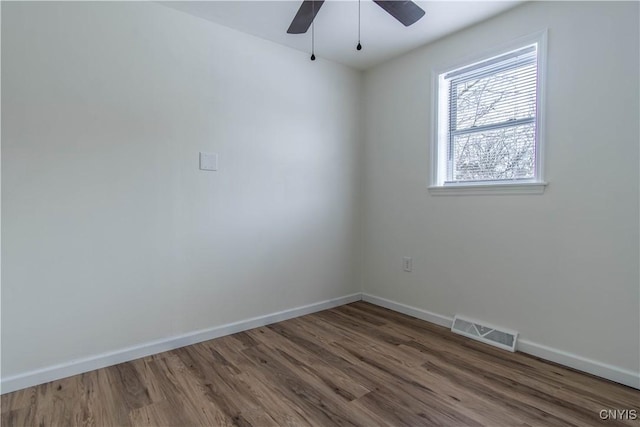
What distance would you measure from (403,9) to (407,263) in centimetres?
202

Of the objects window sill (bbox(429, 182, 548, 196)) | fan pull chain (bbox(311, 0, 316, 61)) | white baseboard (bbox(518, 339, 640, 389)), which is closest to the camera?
white baseboard (bbox(518, 339, 640, 389))

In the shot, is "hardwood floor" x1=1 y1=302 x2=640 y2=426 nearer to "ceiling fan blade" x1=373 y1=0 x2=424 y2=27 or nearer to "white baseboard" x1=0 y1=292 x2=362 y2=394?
"white baseboard" x1=0 y1=292 x2=362 y2=394

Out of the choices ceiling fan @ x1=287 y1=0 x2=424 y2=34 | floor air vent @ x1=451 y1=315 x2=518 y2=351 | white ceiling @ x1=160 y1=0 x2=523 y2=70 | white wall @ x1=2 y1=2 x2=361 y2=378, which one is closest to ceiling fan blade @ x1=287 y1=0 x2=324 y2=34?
ceiling fan @ x1=287 y1=0 x2=424 y2=34

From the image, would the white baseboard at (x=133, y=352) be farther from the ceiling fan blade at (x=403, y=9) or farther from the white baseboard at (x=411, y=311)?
the ceiling fan blade at (x=403, y=9)

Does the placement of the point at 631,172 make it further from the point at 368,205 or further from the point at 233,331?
the point at 233,331

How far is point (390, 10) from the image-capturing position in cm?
197

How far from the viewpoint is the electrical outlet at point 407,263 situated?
3.04 metres

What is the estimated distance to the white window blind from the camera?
2.30 meters

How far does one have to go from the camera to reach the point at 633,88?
1.84 m

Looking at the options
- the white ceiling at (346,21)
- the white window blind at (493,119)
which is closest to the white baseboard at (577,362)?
the white window blind at (493,119)

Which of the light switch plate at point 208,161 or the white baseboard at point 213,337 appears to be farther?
the light switch plate at point 208,161

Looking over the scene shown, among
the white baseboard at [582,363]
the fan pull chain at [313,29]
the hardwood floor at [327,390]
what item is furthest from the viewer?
the fan pull chain at [313,29]

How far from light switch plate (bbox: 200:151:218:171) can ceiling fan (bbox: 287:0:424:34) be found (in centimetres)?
106

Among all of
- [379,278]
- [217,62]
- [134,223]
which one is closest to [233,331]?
[134,223]
